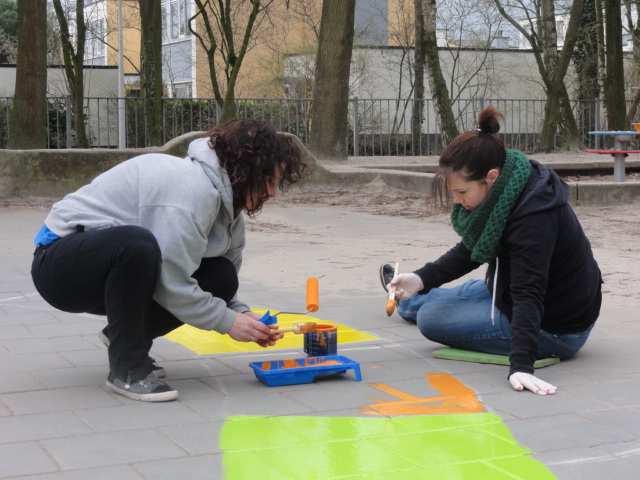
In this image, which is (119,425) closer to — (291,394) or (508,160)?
(291,394)

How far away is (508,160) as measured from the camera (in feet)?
14.4

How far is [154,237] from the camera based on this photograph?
12.7 feet

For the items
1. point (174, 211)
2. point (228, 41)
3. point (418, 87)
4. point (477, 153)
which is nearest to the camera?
point (174, 211)

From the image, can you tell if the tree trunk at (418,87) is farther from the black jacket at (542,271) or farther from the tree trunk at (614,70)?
the black jacket at (542,271)

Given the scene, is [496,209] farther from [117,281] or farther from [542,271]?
[117,281]

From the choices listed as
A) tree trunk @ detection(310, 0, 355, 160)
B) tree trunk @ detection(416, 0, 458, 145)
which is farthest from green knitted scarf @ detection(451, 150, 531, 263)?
tree trunk @ detection(416, 0, 458, 145)

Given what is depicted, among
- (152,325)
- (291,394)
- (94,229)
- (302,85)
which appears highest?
(302,85)

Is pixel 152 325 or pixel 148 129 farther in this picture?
pixel 148 129

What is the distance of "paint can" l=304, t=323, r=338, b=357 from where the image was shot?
4.60 meters

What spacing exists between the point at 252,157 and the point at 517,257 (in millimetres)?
1165

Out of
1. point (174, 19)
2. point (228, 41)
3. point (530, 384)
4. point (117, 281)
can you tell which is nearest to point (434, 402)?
point (530, 384)

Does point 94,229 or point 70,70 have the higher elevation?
point 70,70

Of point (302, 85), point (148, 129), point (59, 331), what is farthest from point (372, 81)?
point (59, 331)

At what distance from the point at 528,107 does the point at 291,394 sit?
71.8ft
